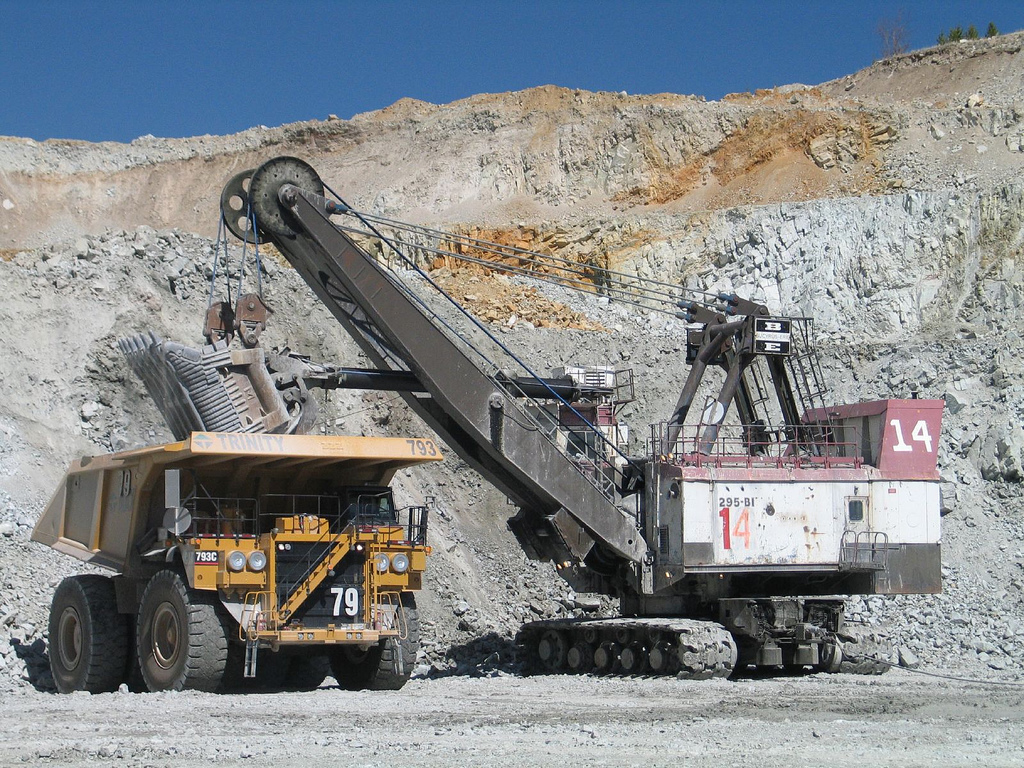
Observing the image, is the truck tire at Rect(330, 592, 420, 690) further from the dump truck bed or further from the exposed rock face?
the exposed rock face

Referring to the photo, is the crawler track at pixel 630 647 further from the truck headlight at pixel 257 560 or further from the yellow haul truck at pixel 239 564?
the truck headlight at pixel 257 560

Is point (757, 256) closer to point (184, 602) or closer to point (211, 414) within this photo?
point (211, 414)

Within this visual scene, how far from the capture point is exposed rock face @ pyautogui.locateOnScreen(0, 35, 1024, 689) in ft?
63.7

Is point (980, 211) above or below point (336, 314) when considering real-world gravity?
above

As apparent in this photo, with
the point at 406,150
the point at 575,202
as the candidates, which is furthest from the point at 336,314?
the point at 406,150

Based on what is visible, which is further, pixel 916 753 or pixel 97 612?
pixel 97 612

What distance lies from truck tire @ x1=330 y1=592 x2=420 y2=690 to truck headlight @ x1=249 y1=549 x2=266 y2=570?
5.00 feet

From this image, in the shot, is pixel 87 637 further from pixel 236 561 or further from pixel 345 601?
pixel 345 601

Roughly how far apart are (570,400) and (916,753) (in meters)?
10.3

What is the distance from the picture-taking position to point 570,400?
60.6ft

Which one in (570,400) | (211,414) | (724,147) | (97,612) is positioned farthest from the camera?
(724,147)

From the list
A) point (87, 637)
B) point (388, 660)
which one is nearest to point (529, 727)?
point (388, 660)

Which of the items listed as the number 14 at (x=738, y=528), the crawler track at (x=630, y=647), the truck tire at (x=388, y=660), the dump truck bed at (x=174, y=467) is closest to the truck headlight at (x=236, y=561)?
the dump truck bed at (x=174, y=467)

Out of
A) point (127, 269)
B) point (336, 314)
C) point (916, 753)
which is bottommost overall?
point (916, 753)
